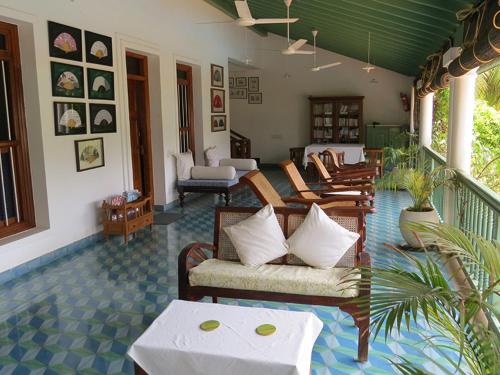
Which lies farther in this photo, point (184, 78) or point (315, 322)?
point (184, 78)

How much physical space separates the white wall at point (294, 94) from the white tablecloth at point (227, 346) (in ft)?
37.0

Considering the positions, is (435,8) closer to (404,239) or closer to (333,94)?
(404,239)

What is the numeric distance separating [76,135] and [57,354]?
311 cm

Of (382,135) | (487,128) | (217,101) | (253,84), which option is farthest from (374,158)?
(487,128)

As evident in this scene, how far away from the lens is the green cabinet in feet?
42.3

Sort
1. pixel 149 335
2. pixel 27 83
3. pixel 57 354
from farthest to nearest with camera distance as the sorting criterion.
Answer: pixel 27 83 → pixel 57 354 → pixel 149 335

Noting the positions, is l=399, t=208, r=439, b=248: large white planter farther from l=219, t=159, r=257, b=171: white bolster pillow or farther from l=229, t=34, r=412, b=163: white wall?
l=229, t=34, r=412, b=163: white wall

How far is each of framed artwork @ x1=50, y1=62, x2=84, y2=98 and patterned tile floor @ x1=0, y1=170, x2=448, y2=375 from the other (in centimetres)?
182

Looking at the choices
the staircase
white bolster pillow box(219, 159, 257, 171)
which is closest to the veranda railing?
white bolster pillow box(219, 159, 257, 171)

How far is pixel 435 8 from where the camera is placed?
5055 millimetres

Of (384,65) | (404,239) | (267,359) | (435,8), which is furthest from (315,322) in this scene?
(384,65)

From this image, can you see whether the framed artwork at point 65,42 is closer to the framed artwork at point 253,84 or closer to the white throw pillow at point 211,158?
the white throw pillow at point 211,158

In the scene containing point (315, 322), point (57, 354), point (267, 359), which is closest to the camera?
point (267, 359)

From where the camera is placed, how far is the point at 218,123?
10227 mm
